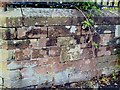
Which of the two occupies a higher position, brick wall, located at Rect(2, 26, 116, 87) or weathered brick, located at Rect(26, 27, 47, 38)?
weathered brick, located at Rect(26, 27, 47, 38)

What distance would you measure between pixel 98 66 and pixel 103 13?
89cm

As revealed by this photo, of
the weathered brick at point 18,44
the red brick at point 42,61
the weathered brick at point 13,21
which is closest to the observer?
the weathered brick at point 13,21

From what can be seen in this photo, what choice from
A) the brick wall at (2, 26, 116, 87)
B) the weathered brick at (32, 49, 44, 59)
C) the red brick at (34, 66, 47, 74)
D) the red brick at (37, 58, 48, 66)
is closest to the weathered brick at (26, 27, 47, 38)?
the brick wall at (2, 26, 116, 87)

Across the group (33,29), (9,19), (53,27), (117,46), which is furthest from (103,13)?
(9,19)

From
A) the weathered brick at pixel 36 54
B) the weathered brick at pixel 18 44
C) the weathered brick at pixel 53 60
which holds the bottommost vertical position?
the weathered brick at pixel 53 60

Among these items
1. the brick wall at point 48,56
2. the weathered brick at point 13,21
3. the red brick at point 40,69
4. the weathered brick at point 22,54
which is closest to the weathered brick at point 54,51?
the brick wall at point 48,56

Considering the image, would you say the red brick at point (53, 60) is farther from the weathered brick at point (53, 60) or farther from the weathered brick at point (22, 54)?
the weathered brick at point (22, 54)

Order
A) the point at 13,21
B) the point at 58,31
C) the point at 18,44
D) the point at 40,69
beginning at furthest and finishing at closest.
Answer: the point at 40,69
the point at 58,31
the point at 18,44
the point at 13,21

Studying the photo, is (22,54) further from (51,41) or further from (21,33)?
(51,41)

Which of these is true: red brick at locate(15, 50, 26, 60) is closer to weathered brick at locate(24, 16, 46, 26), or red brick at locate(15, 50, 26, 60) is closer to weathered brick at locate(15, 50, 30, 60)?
weathered brick at locate(15, 50, 30, 60)

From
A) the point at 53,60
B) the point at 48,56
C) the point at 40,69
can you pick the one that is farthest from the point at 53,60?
the point at 40,69

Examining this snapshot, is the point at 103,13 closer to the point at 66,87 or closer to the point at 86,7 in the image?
the point at 86,7

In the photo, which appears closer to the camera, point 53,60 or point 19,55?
point 19,55

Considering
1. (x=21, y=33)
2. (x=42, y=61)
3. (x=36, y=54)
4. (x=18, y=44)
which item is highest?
(x=21, y=33)
